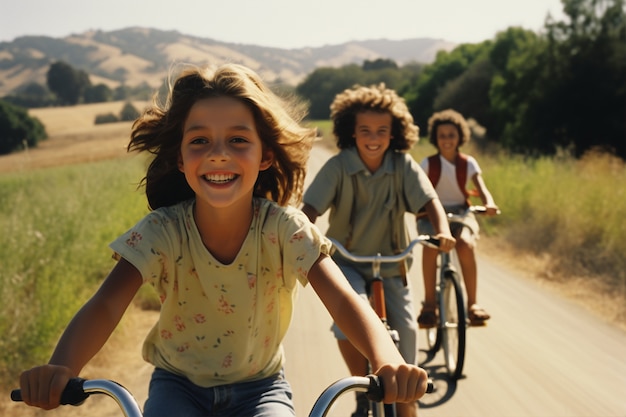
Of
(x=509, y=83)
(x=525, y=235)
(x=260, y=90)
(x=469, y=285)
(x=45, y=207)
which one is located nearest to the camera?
(x=260, y=90)

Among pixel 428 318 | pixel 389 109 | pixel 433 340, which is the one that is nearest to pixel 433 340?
pixel 433 340

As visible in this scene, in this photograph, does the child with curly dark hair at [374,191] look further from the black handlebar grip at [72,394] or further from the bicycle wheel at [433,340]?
the black handlebar grip at [72,394]

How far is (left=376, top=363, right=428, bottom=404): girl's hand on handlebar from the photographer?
5.62 ft

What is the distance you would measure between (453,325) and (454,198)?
126cm

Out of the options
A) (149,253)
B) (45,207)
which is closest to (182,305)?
(149,253)

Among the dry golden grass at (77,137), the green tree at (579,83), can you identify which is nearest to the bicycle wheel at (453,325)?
the green tree at (579,83)

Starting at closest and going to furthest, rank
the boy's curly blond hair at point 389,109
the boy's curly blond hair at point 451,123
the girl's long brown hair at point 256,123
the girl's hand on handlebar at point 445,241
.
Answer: the girl's long brown hair at point 256,123 → the girl's hand on handlebar at point 445,241 → the boy's curly blond hair at point 389,109 → the boy's curly blond hair at point 451,123

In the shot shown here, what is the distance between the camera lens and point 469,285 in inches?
200

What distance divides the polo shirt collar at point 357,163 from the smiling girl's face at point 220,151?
1.60m

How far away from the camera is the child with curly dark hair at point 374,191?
388cm

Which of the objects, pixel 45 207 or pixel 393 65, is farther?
pixel 393 65

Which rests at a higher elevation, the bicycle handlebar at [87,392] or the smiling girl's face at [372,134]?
the smiling girl's face at [372,134]

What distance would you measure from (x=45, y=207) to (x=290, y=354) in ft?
13.3

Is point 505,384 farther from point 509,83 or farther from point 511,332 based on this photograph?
point 509,83
